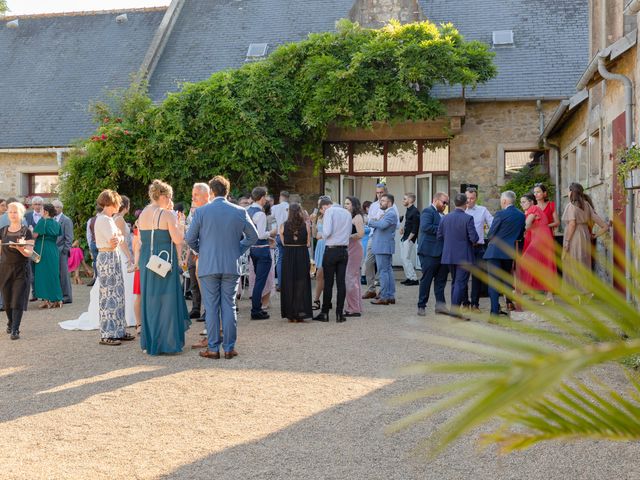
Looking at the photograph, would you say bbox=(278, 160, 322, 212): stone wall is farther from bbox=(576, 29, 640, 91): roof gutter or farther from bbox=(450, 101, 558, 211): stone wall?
bbox=(576, 29, 640, 91): roof gutter

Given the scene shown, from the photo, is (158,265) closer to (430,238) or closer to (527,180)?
(430,238)

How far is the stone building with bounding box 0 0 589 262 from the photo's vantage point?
1759 cm

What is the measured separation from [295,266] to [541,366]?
9.00 m

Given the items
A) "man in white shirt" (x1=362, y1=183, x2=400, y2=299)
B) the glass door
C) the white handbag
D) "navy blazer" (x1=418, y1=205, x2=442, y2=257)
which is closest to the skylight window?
the glass door

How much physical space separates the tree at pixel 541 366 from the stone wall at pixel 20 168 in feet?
70.7

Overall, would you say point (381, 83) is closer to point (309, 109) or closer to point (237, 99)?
point (309, 109)

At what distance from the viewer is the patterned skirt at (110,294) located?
26.5ft

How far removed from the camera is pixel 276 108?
16.9 metres

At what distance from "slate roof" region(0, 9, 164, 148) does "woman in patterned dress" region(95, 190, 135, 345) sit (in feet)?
42.7

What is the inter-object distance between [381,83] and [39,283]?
8289mm

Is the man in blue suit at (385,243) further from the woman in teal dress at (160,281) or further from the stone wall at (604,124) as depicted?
the woman in teal dress at (160,281)

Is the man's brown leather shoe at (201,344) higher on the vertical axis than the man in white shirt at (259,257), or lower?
lower

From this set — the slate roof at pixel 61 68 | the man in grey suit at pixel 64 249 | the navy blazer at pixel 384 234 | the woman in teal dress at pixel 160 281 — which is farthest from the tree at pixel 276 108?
the woman in teal dress at pixel 160 281

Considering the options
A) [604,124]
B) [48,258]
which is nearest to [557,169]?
[604,124]
